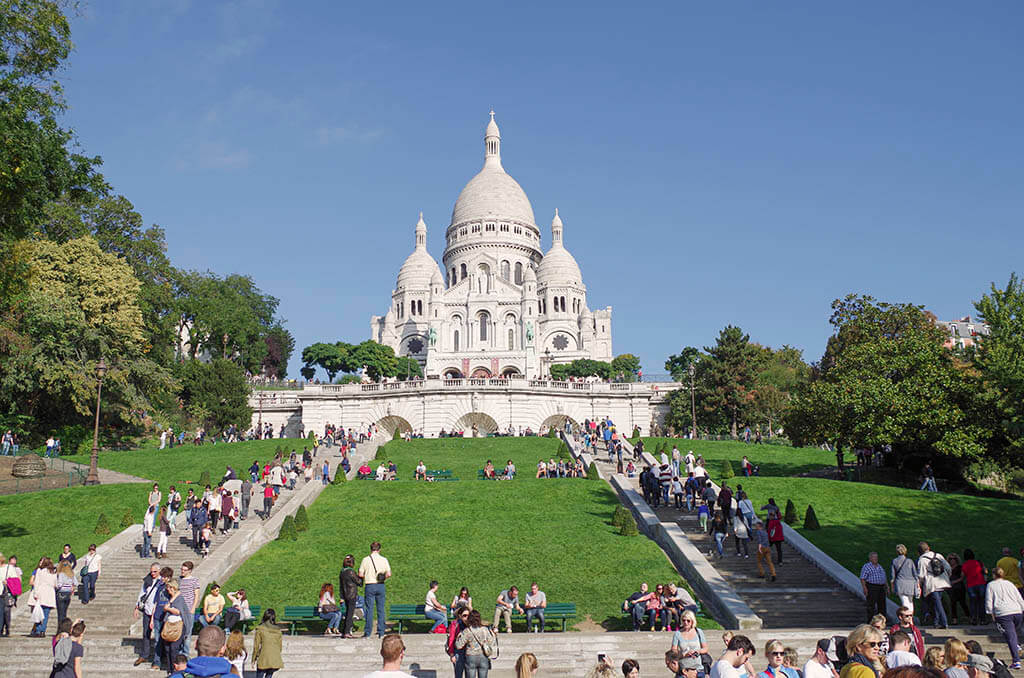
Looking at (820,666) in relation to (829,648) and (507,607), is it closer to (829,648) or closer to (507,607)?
(829,648)

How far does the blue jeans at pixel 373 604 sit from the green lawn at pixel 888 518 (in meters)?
10.7

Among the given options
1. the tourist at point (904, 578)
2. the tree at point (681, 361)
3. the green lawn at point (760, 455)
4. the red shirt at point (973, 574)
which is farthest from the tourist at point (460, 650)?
the tree at point (681, 361)

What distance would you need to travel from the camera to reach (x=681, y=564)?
18.9 metres

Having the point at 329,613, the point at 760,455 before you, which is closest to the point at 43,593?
the point at 329,613

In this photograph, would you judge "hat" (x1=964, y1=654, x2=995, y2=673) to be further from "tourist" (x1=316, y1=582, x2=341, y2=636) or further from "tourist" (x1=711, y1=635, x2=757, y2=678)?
"tourist" (x1=316, y1=582, x2=341, y2=636)

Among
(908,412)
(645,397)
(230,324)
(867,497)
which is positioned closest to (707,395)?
(645,397)

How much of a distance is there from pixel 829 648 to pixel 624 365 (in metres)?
89.0

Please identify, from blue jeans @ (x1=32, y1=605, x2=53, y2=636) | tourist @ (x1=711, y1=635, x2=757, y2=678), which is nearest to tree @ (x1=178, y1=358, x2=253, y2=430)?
blue jeans @ (x1=32, y1=605, x2=53, y2=636)

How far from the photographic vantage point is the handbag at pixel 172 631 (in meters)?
11.3

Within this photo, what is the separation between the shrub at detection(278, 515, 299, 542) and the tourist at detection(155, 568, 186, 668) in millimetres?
8715

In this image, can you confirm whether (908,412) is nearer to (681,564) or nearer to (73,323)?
(681,564)

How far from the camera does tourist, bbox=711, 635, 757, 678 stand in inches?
264

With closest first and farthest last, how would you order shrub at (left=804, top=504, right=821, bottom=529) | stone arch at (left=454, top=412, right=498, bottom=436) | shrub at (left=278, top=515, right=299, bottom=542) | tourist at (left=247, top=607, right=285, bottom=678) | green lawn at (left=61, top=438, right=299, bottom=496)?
tourist at (left=247, top=607, right=285, bottom=678), shrub at (left=278, top=515, right=299, bottom=542), shrub at (left=804, top=504, right=821, bottom=529), green lawn at (left=61, top=438, right=299, bottom=496), stone arch at (left=454, top=412, right=498, bottom=436)

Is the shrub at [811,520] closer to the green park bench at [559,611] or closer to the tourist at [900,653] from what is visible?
the green park bench at [559,611]
